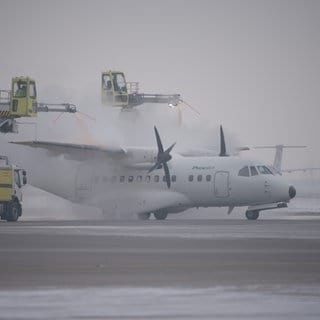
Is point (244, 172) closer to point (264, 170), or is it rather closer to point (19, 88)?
point (264, 170)

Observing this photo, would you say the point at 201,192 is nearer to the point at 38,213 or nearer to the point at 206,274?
the point at 38,213

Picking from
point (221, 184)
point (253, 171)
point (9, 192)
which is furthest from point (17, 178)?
point (253, 171)

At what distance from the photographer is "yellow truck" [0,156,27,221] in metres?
49.7

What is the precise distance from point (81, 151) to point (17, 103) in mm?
8921

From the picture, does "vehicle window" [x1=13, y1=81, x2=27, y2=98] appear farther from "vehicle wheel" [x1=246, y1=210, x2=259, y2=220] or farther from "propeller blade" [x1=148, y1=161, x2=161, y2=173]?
"vehicle wheel" [x1=246, y1=210, x2=259, y2=220]

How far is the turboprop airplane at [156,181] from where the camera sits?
53656mm

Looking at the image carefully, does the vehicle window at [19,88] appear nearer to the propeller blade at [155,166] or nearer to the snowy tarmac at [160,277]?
the propeller blade at [155,166]

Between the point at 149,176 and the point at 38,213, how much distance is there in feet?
41.4

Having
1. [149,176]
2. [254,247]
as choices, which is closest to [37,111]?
[149,176]

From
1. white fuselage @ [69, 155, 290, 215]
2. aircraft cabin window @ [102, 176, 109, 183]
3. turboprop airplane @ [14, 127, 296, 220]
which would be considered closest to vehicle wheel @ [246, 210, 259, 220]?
turboprop airplane @ [14, 127, 296, 220]

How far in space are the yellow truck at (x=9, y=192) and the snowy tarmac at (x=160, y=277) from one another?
17442mm

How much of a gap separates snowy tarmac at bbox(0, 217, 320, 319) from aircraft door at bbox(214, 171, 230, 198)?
21359 mm

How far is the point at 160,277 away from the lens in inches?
753

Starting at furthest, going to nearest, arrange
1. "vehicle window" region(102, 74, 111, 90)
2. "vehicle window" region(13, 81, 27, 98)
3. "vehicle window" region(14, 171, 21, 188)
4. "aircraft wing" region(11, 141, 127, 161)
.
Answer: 1. "vehicle window" region(102, 74, 111, 90)
2. "vehicle window" region(13, 81, 27, 98)
3. "aircraft wing" region(11, 141, 127, 161)
4. "vehicle window" region(14, 171, 21, 188)
